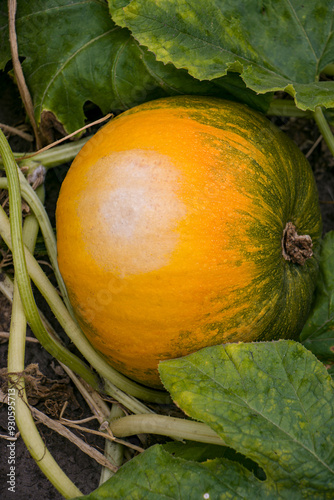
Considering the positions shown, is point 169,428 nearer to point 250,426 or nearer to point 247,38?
point 250,426

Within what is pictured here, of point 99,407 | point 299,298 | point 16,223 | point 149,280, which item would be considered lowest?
point 99,407

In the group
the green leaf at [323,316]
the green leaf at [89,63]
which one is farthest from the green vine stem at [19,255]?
the green leaf at [323,316]

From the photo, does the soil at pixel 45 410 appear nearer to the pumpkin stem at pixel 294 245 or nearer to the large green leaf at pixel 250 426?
the large green leaf at pixel 250 426

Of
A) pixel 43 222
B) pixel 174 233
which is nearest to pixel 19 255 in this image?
pixel 43 222

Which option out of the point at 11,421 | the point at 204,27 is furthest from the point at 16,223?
the point at 204,27

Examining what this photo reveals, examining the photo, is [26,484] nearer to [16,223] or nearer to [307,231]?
[16,223]

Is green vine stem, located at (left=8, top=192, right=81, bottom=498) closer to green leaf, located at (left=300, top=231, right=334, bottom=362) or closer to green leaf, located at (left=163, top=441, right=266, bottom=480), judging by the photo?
green leaf, located at (left=163, top=441, right=266, bottom=480)
